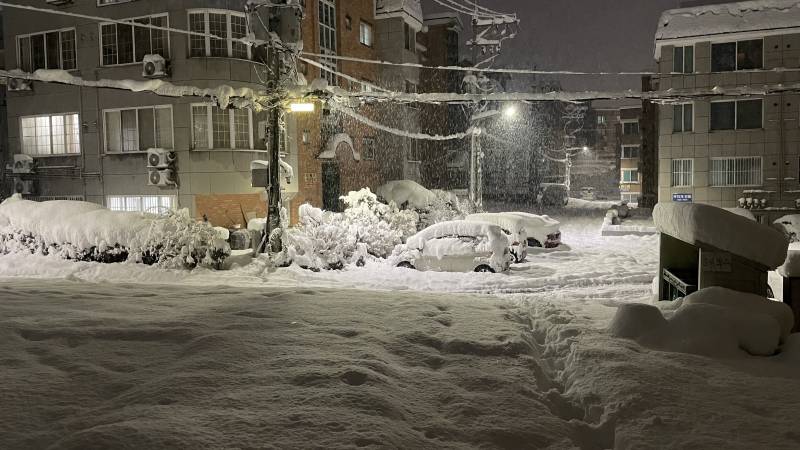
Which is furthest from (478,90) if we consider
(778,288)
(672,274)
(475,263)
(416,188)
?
(672,274)

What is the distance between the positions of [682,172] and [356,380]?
29.7 meters

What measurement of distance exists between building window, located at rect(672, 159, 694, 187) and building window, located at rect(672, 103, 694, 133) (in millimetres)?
1544

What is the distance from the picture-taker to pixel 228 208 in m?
22.5

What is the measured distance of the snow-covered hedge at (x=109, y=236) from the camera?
1486cm

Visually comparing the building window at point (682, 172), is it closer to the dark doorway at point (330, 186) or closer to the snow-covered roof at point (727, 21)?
the snow-covered roof at point (727, 21)

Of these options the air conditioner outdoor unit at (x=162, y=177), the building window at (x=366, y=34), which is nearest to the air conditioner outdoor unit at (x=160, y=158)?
the air conditioner outdoor unit at (x=162, y=177)

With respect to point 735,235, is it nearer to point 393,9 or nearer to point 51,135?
point 51,135

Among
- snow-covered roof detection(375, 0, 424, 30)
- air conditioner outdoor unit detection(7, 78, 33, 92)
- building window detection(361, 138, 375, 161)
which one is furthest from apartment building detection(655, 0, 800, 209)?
air conditioner outdoor unit detection(7, 78, 33, 92)

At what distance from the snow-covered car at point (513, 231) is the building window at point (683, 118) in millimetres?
14387

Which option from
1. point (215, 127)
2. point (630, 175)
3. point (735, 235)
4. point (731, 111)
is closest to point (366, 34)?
point (215, 127)

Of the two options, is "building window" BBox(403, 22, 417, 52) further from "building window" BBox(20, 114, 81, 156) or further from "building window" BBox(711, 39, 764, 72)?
"building window" BBox(20, 114, 81, 156)

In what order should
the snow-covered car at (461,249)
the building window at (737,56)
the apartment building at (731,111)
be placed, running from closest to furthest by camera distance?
the snow-covered car at (461,249) < the apartment building at (731,111) < the building window at (737,56)

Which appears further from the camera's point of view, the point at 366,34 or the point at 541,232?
the point at 366,34

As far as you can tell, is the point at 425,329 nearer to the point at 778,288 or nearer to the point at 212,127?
the point at 778,288
